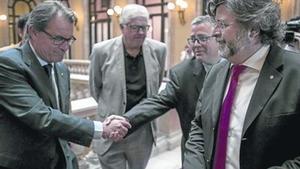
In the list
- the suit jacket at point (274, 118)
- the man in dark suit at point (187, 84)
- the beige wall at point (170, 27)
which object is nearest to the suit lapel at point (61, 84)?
the man in dark suit at point (187, 84)

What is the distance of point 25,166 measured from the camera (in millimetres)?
1620

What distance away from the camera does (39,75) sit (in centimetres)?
169

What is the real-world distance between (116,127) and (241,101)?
2.88ft

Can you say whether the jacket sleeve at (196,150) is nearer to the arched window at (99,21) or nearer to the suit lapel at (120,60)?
the suit lapel at (120,60)

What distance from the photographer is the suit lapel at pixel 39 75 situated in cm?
167

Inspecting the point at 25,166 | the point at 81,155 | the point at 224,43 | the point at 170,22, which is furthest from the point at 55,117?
the point at 170,22

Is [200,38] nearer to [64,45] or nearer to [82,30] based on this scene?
[64,45]

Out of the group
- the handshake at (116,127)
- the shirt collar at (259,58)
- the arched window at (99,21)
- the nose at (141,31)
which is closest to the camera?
the shirt collar at (259,58)

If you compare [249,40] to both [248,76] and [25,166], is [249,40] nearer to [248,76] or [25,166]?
[248,76]

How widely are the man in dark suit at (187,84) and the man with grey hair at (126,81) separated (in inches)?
13.0

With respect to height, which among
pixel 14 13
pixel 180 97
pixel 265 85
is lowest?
pixel 180 97

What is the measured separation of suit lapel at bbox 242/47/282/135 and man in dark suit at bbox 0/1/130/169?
0.82 meters

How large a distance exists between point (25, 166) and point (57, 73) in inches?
19.8

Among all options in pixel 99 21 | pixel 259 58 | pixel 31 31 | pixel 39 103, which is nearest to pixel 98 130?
pixel 39 103
